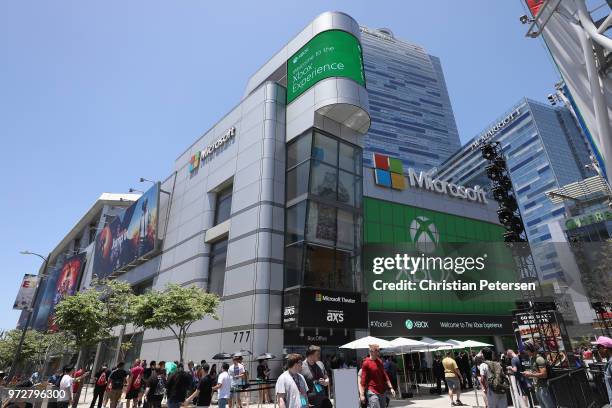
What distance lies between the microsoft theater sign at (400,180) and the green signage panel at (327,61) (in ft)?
28.8

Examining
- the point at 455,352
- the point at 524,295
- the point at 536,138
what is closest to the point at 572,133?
the point at 536,138

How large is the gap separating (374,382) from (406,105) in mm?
128211

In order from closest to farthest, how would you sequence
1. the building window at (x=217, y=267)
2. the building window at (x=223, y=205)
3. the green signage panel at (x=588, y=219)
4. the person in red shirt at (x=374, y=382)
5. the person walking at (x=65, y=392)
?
the person in red shirt at (x=374, y=382), the person walking at (x=65, y=392), the building window at (x=217, y=267), the building window at (x=223, y=205), the green signage panel at (x=588, y=219)

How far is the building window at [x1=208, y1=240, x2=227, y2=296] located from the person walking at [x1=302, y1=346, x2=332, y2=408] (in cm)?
1823

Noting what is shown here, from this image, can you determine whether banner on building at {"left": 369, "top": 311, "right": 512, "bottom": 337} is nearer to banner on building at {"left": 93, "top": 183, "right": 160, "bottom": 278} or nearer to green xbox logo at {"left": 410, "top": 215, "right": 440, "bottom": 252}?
green xbox logo at {"left": 410, "top": 215, "right": 440, "bottom": 252}

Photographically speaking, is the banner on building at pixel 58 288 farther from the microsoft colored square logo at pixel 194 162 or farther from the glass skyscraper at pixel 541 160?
the glass skyscraper at pixel 541 160

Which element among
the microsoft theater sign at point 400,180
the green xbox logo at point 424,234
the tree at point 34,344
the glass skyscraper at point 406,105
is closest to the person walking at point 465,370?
the green xbox logo at point 424,234

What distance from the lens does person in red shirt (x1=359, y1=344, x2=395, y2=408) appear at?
22.5ft

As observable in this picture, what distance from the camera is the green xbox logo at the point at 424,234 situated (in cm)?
3119

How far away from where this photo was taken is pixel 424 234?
31609 mm

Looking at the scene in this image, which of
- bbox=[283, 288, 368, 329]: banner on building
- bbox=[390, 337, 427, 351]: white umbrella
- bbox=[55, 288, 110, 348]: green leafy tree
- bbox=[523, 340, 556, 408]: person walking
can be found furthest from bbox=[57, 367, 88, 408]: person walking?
bbox=[390, 337, 427, 351]: white umbrella

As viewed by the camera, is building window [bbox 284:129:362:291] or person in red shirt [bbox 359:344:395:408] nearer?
person in red shirt [bbox 359:344:395:408]

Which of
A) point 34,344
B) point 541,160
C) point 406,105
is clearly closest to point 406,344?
point 34,344

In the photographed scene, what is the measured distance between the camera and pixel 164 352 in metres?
26.8
